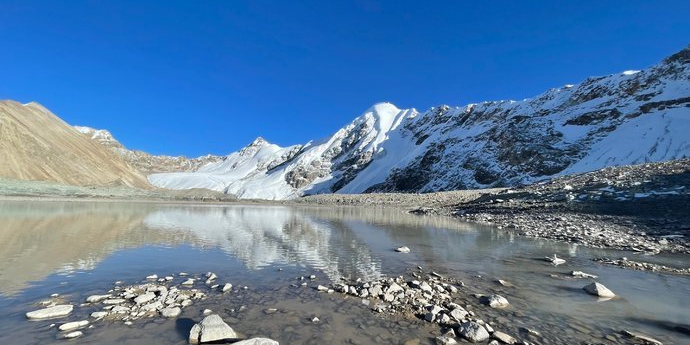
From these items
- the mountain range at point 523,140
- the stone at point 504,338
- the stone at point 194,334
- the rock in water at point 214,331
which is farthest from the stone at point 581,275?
the mountain range at point 523,140

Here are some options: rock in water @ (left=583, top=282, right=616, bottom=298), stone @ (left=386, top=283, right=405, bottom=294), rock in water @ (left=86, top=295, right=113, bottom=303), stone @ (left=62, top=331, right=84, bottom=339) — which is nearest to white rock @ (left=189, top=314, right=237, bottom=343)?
stone @ (left=62, top=331, right=84, bottom=339)

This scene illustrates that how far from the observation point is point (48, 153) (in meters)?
96.5

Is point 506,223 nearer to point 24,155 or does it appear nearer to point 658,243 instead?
point 658,243

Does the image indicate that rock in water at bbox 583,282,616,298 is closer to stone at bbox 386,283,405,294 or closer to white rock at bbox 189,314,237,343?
stone at bbox 386,283,405,294

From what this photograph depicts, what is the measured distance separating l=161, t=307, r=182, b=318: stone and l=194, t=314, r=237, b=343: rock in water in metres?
1.41

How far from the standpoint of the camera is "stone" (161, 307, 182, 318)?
7940 millimetres

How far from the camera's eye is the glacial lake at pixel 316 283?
743 centimetres

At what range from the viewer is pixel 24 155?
8812 centimetres

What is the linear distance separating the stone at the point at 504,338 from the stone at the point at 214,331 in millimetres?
5185

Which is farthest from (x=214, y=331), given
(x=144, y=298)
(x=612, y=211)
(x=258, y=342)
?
(x=612, y=211)

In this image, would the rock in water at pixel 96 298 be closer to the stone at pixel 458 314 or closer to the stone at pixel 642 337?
the stone at pixel 458 314

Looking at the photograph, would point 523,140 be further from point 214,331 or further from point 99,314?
point 99,314

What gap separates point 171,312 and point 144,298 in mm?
1374

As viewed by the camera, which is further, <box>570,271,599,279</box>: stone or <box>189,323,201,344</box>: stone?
<box>570,271,599,279</box>: stone
